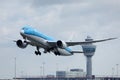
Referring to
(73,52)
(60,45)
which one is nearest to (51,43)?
(60,45)

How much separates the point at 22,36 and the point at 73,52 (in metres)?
29.7

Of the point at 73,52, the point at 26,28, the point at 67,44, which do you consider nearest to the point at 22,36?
the point at 26,28

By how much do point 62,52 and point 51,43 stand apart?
37.8ft

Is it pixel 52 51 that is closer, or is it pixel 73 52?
pixel 52 51

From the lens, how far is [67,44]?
131 m

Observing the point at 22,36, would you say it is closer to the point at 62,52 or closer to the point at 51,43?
the point at 51,43

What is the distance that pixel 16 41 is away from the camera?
407ft

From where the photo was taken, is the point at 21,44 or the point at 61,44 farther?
the point at 61,44

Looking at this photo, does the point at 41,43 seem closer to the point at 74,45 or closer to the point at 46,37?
the point at 46,37

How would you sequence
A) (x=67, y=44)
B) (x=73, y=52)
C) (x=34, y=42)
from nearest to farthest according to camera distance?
1. (x=34, y=42)
2. (x=67, y=44)
3. (x=73, y=52)

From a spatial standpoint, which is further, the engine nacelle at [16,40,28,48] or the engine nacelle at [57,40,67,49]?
the engine nacelle at [57,40,67,49]

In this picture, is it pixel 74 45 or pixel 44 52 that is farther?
pixel 74 45

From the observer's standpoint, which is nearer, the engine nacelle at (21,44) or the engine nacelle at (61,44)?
the engine nacelle at (21,44)

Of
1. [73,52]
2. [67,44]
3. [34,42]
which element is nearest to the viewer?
[34,42]
